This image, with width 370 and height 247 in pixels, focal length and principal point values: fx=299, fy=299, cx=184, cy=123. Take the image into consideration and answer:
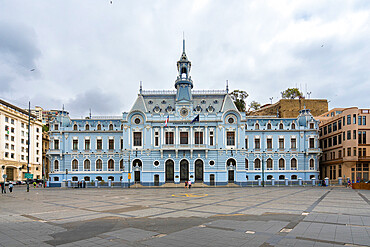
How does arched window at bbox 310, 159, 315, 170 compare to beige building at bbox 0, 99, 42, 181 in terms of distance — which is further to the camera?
beige building at bbox 0, 99, 42, 181

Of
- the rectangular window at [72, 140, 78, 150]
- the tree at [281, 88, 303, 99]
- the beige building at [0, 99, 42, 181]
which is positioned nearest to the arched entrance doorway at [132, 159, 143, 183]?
the rectangular window at [72, 140, 78, 150]

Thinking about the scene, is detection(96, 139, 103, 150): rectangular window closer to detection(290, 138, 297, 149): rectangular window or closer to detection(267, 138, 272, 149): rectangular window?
detection(267, 138, 272, 149): rectangular window

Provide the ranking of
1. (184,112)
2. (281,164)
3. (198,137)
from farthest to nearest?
(281,164), (184,112), (198,137)

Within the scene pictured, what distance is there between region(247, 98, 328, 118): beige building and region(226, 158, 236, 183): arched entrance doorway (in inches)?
1087

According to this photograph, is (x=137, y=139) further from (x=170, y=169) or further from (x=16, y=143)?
(x=16, y=143)

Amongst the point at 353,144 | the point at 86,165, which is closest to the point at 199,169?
the point at 86,165

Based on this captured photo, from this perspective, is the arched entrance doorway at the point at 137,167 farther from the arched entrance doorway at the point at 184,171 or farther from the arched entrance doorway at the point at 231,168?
the arched entrance doorway at the point at 231,168

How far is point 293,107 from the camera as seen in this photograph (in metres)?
80.8

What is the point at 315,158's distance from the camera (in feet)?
201

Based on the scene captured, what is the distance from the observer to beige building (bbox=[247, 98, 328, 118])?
264 feet

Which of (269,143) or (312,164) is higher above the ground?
(269,143)

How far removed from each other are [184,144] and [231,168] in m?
10.1

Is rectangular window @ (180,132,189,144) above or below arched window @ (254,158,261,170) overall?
above

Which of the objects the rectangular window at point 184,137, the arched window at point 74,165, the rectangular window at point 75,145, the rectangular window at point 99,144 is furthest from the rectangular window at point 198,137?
the arched window at point 74,165
